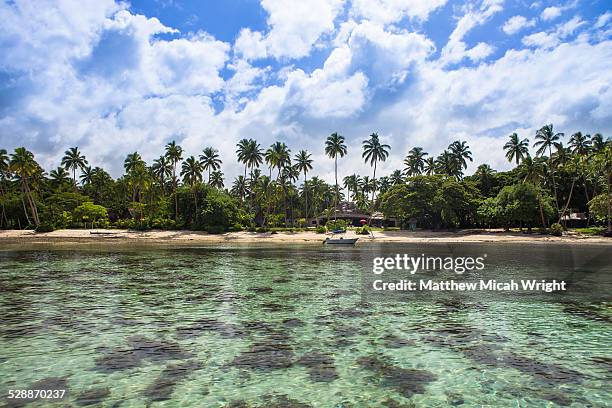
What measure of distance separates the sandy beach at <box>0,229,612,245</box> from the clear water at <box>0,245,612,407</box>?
145ft

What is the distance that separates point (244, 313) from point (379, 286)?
361 inches

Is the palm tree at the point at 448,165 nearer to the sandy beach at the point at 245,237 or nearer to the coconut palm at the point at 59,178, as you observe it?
the sandy beach at the point at 245,237

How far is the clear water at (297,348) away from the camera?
7.95 m

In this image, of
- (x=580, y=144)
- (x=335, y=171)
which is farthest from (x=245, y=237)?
(x=580, y=144)

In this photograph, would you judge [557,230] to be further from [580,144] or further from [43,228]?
[43,228]

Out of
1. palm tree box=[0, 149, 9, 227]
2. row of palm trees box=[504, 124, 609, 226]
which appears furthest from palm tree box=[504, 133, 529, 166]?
palm tree box=[0, 149, 9, 227]

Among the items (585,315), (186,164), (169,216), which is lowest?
(585,315)

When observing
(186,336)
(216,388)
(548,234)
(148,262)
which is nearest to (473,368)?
(216,388)

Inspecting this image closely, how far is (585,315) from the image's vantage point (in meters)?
14.8

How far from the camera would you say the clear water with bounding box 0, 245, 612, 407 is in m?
7.95

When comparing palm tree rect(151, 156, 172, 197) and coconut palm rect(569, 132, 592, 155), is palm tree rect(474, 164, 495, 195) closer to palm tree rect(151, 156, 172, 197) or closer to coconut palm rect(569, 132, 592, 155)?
coconut palm rect(569, 132, 592, 155)

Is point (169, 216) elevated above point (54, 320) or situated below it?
above

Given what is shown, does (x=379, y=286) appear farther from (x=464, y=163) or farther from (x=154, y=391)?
(x=464, y=163)

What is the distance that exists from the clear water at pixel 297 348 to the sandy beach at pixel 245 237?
4432cm
